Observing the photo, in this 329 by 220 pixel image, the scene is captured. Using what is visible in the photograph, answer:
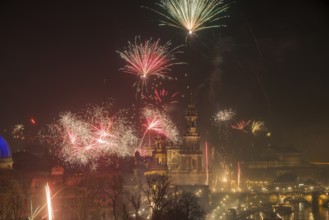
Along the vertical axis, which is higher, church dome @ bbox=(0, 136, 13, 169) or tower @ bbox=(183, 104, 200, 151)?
tower @ bbox=(183, 104, 200, 151)

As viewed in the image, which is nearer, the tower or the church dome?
the church dome

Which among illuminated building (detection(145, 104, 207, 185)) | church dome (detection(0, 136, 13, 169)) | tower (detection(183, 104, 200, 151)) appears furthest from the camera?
illuminated building (detection(145, 104, 207, 185))

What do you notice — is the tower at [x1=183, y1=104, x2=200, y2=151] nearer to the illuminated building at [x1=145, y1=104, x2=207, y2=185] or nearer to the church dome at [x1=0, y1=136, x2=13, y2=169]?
the illuminated building at [x1=145, y1=104, x2=207, y2=185]

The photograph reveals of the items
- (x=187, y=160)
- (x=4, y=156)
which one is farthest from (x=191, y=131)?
(x=4, y=156)

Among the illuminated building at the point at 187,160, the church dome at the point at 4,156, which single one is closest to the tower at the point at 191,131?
the illuminated building at the point at 187,160

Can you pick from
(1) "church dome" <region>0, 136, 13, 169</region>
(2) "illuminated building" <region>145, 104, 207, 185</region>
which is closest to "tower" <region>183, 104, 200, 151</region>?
(2) "illuminated building" <region>145, 104, 207, 185</region>

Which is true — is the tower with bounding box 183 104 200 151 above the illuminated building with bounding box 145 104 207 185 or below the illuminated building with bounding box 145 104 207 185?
above

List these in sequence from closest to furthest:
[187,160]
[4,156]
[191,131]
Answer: [4,156] → [191,131] → [187,160]

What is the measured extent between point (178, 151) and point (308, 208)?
2078cm

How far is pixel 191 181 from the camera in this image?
85438 millimetres

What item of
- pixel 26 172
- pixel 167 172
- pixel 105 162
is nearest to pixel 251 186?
pixel 167 172

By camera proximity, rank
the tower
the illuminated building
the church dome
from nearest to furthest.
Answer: the church dome, the tower, the illuminated building

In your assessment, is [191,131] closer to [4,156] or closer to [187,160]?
[187,160]

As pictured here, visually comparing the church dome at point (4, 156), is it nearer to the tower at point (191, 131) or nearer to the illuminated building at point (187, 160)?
the illuminated building at point (187, 160)
